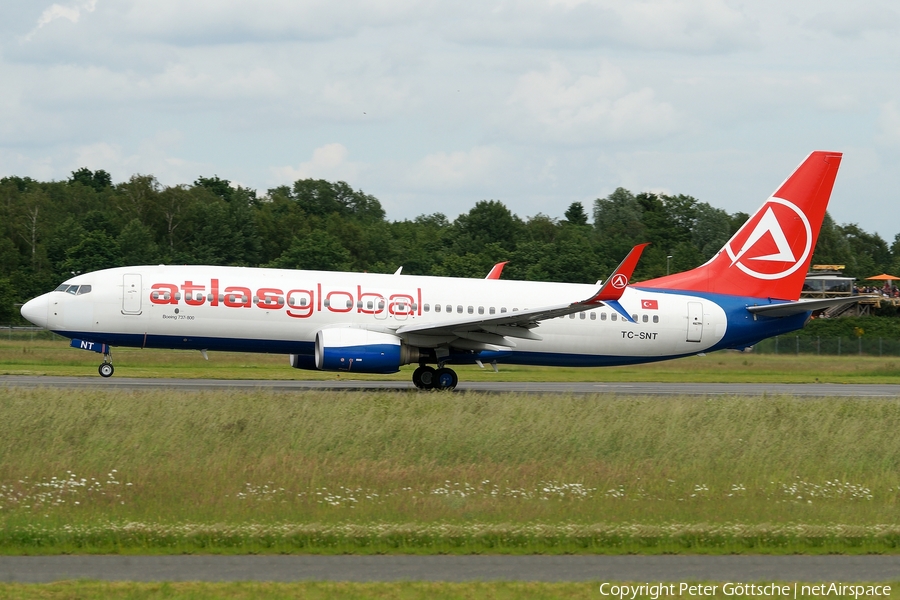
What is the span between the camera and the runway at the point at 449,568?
396 inches

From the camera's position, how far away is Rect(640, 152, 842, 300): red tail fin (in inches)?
1220

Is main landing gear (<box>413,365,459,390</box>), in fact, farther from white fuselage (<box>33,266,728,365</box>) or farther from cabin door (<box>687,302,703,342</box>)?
cabin door (<box>687,302,703,342</box>)

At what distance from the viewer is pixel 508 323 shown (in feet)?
87.8

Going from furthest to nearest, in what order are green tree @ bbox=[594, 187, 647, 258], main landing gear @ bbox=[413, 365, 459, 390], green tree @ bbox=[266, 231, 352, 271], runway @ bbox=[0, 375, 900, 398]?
green tree @ bbox=[594, 187, 647, 258] < green tree @ bbox=[266, 231, 352, 271] < runway @ bbox=[0, 375, 900, 398] < main landing gear @ bbox=[413, 365, 459, 390]

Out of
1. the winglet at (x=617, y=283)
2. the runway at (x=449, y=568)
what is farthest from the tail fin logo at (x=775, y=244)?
the runway at (x=449, y=568)

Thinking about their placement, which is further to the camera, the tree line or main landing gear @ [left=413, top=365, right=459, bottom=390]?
the tree line

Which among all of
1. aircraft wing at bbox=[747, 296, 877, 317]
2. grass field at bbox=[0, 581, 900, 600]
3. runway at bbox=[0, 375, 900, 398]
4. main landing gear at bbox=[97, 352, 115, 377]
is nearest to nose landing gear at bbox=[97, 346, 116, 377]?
main landing gear at bbox=[97, 352, 115, 377]

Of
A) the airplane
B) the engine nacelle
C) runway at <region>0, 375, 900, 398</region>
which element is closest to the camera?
the engine nacelle

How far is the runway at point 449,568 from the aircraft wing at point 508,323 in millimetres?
14322

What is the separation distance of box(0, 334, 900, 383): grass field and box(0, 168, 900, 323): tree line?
24.3 meters

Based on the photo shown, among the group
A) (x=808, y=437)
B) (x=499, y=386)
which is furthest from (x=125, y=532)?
(x=499, y=386)

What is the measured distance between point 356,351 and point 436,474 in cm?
1085

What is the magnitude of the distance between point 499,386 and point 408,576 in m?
21.7

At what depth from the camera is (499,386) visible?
31.8 metres
